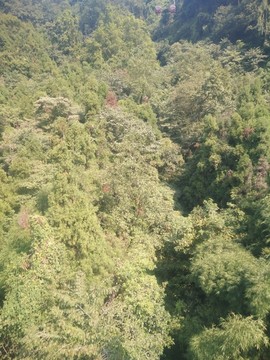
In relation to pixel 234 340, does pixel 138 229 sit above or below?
below

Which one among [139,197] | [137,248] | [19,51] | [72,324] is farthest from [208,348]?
[19,51]

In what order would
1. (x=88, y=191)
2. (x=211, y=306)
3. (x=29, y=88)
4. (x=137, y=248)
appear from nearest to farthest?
(x=211, y=306), (x=137, y=248), (x=88, y=191), (x=29, y=88)

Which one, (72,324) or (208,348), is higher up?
(208,348)

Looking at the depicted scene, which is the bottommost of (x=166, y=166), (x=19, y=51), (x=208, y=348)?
(x=19, y=51)

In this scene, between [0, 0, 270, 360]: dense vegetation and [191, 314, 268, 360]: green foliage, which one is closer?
[191, 314, 268, 360]: green foliage

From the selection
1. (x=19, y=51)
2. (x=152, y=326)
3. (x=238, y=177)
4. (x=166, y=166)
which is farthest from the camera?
(x=19, y=51)

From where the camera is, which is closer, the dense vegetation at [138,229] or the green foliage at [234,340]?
the green foliage at [234,340]

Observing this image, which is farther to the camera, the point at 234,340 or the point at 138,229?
the point at 138,229

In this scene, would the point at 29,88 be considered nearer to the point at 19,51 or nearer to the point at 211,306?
the point at 19,51
